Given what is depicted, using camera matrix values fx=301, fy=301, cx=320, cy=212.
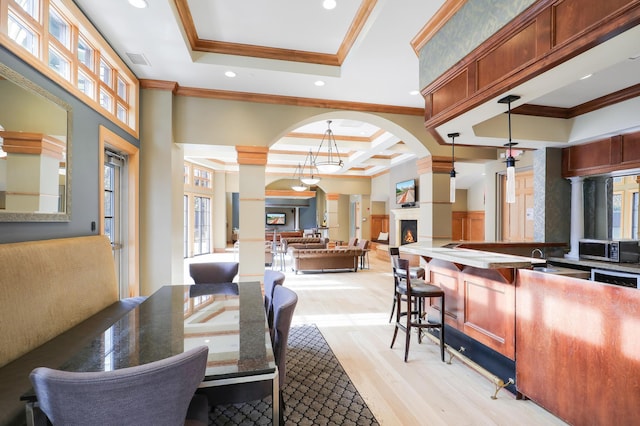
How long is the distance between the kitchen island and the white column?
2.00m

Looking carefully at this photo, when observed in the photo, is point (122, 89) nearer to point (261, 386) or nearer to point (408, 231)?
point (261, 386)

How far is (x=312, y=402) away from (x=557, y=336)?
5.59 feet

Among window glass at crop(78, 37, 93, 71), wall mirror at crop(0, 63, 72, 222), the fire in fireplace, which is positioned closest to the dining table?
wall mirror at crop(0, 63, 72, 222)

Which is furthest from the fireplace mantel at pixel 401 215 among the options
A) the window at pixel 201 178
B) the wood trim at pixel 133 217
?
the window at pixel 201 178

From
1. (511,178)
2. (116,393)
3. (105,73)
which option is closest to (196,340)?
(116,393)

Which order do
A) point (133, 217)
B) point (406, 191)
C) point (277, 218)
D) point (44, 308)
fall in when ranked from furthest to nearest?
point (277, 218)
point (406, 191)
point (133, 217)
point (44, 308)

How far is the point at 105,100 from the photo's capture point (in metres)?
3.10

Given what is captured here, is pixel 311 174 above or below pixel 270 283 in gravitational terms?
above

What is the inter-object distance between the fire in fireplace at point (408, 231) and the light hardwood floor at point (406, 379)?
15.1 feet

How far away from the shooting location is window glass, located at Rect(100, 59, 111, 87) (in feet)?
9.93

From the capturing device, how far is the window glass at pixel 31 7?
1.96 meters

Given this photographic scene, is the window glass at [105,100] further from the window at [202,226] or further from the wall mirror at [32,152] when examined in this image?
the window at [202,226]

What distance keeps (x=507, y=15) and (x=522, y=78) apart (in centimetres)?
46

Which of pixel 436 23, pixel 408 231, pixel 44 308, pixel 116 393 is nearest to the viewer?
pixel 116 393
